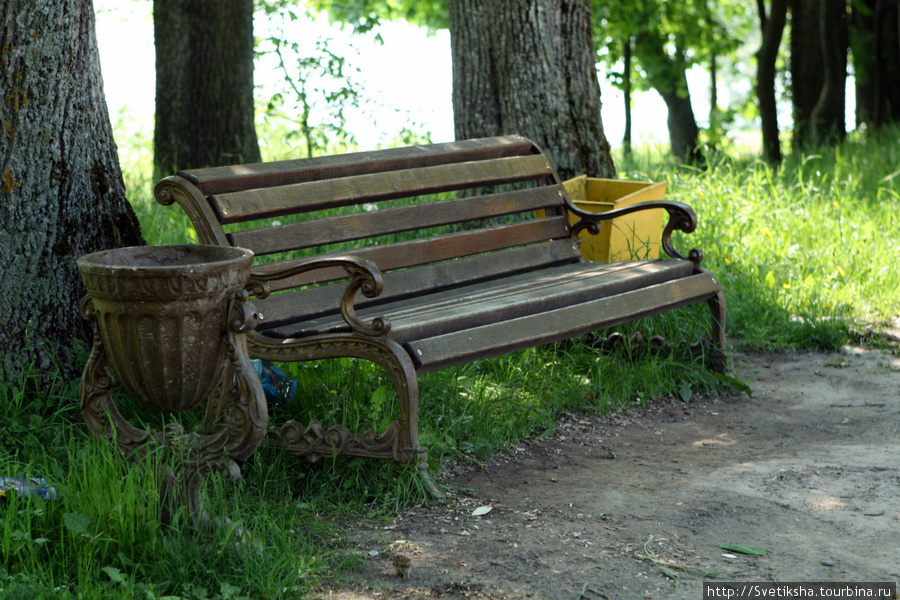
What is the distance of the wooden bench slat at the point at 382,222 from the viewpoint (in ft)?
11.5

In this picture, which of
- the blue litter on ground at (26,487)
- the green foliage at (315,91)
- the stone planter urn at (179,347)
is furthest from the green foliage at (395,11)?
the blue litter on ground at (26,487)

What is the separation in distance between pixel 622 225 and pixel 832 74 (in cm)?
782

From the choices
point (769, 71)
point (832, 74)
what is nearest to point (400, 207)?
point (832, 74)

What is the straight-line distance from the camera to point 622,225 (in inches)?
195

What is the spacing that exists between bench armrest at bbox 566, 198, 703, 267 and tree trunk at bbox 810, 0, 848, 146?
24.4ft

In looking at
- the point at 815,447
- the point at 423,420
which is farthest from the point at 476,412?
the point at 815,447

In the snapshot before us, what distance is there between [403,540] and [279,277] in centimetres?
93

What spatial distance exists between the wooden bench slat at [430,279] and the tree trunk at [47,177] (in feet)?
2.59

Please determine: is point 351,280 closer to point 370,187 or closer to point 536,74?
point 370,187

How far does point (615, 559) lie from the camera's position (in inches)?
105

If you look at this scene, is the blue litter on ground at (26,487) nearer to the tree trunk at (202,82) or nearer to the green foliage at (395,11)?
the tree trunk at (202,82)

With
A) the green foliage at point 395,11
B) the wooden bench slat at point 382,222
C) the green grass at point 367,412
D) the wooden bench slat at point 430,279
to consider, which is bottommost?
the green grass at point 367,412

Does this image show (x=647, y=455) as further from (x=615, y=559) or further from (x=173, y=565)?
(x=173, y=565)

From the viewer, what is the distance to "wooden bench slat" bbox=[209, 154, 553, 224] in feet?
11.2
